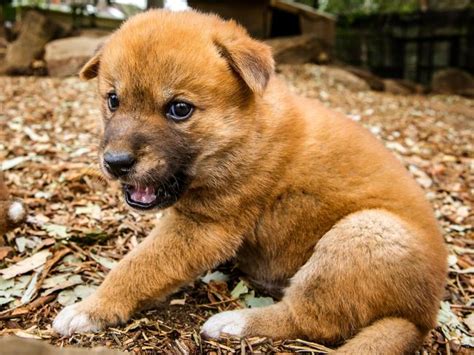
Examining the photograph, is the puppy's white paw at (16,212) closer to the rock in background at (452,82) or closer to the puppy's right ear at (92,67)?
the puppy's right ear at (92,67)

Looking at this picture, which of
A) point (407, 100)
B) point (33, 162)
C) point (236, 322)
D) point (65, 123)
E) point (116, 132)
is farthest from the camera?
point (407, 100)

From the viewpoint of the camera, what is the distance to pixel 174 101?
300cm

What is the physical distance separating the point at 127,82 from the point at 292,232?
1.38 m

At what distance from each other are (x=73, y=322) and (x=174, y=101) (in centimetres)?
144

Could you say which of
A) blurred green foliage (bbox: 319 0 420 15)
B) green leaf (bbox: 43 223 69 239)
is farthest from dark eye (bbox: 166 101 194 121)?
blurred green foliage (bbox: 319 0 420 15)

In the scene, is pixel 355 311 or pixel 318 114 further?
pixel 318 114

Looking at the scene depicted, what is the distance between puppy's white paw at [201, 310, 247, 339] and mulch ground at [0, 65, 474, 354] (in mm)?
61

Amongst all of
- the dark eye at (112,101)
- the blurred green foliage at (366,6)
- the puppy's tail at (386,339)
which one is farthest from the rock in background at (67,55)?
the blurred green foliage at (366,6)

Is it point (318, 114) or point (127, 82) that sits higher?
point (127, 82)

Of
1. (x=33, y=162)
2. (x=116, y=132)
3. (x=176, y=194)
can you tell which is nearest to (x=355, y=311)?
(x=176, y=194)

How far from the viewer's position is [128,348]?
2.93m

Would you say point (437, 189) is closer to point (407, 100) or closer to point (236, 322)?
point (236, 322)

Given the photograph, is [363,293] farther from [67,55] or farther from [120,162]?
[67,55]

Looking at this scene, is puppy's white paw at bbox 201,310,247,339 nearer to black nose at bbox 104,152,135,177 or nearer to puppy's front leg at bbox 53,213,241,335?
puppy's front leg at bbox 53,213,241,335
